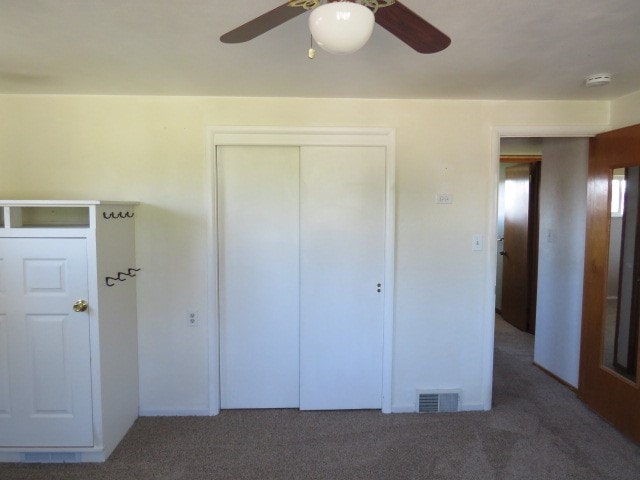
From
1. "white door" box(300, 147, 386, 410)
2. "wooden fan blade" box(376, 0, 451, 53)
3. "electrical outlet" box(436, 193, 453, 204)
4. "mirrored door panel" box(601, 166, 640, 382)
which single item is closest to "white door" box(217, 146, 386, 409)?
"white door" box(300, 147, 386, 410)

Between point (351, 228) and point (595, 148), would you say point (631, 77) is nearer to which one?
point (595, 148)

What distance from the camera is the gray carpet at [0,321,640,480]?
214 centimetres

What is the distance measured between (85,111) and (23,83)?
353 mm

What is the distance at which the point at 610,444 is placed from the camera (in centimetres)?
238

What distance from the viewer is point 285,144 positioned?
2.68m

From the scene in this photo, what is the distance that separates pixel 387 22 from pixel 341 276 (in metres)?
1.85

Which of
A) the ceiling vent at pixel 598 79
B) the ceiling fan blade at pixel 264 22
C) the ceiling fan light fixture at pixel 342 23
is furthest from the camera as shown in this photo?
the ceiling vent at pixel 598 79

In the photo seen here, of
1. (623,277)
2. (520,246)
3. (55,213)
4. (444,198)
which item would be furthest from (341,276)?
(520,246)

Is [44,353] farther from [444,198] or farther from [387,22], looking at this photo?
[444,198]

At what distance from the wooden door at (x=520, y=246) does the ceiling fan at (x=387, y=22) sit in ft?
12.7

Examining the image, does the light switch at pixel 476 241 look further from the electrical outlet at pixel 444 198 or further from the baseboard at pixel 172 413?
the baseboard at pixel 172 413

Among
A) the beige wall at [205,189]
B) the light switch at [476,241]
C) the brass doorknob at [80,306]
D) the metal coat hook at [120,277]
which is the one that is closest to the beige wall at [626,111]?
the beige wall at [205,189]

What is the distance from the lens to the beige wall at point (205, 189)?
261cm

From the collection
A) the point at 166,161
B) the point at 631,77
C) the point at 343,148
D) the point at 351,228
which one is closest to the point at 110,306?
the point at 166,161
